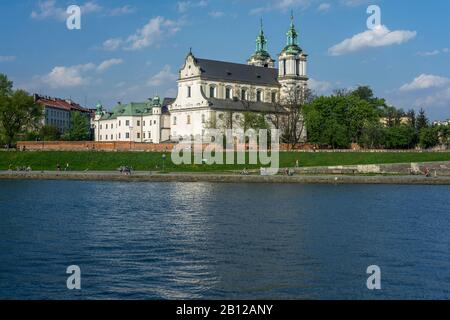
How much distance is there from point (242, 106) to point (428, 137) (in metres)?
32.0

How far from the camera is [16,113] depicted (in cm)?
9838

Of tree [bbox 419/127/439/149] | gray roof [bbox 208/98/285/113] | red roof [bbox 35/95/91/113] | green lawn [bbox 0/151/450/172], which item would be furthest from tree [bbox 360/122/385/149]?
red roof [bbox 35/95/91/113]

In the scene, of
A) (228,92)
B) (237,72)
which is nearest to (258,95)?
(237,72)

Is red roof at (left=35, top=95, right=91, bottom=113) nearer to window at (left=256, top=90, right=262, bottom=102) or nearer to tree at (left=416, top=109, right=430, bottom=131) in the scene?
window at (left=256, top=90, right=262, bottom=102)

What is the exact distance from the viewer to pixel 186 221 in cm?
3450

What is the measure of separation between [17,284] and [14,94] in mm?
84293

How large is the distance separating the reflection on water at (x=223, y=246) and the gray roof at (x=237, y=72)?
218ft

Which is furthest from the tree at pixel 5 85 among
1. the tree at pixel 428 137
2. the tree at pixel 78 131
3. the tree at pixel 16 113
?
the tree at pixel 428 137

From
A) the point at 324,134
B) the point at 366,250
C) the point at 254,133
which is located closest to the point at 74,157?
the point at 254,133

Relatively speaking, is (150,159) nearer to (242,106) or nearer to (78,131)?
(242,106)

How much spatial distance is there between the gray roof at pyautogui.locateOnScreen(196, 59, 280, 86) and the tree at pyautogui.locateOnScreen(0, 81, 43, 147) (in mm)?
28290

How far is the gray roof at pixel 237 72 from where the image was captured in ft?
368

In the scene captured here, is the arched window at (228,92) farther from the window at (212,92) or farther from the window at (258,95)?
the window at (258,95)

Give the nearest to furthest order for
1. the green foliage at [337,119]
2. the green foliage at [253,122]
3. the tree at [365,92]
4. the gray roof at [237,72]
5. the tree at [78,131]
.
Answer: the green foliage at [337,119] < the green foliage at [253,122] < the gray roof at [237,72] < the tree at [78,131] < the tree at [365,92]
